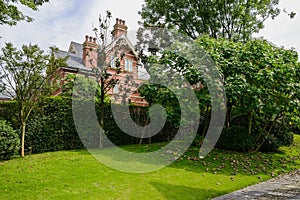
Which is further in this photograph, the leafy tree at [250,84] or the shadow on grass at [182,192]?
the leafy tree at [250,84]

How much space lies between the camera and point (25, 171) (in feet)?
20.6

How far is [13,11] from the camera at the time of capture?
6.89m

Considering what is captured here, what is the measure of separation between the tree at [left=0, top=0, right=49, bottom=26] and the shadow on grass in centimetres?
574

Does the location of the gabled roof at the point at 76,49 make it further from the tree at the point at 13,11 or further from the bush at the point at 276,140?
the bush at the point at 276,140

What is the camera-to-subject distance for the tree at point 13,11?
21.7 feet

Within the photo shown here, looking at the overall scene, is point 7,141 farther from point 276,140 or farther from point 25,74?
point 276,140

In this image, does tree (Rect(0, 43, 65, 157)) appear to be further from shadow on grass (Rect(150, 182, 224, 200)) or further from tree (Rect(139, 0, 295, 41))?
tree (Rect(139, 0, 295, 41))

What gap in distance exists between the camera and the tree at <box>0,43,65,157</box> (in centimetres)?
813

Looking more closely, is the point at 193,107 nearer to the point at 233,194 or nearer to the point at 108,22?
the point at 233,194

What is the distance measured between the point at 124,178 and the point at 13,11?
555cm

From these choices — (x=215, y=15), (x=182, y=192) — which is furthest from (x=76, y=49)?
Answer: (x=182, y=192)

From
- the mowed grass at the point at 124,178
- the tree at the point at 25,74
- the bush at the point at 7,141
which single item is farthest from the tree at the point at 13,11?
the mowed grass at the point at 124,178

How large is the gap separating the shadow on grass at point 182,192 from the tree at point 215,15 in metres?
13.7

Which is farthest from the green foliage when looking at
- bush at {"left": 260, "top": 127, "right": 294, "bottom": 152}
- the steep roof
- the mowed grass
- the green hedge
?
the green hedge
